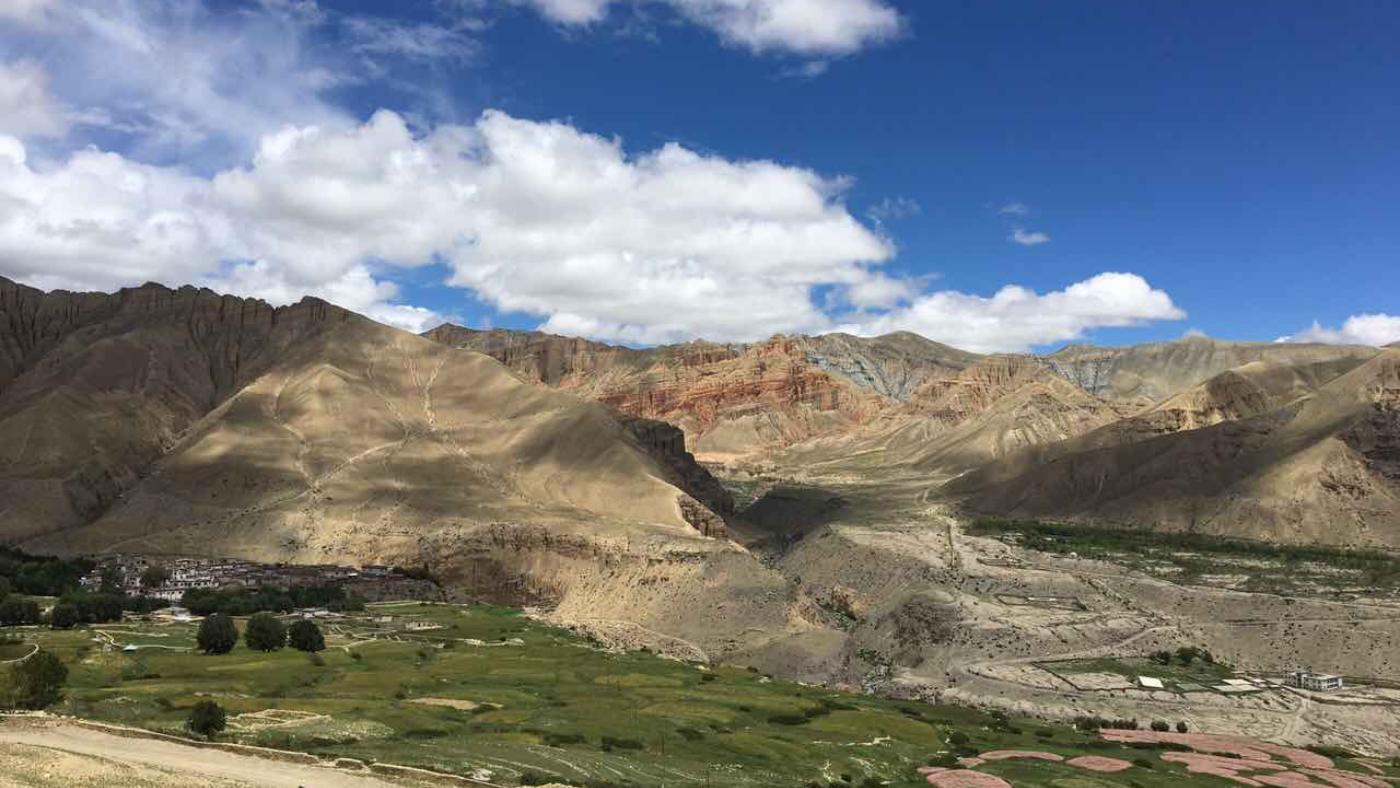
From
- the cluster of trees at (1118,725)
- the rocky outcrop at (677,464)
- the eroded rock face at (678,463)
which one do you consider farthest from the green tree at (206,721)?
the eroded rock face at (678,463)

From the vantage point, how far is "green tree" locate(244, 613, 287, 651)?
214 feet

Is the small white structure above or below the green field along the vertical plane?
below

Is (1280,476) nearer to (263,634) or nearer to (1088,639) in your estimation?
(1088,639)

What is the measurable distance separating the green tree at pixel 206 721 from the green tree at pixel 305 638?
31.7m

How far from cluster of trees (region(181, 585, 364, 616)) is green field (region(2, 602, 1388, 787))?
875 centimetres

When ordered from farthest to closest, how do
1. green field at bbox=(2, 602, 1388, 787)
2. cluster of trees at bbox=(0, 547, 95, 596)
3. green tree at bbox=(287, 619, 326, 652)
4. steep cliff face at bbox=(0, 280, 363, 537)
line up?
steep cliff face at bbox=(0, 280, 363, 537) < cluster of trees at bbox=(0, 547, 95, 596) < green tree at bbox=(287, 619, 326, 652) < green field at bbox=(2, 602, 1388, 787)

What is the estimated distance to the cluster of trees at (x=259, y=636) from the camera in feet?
209

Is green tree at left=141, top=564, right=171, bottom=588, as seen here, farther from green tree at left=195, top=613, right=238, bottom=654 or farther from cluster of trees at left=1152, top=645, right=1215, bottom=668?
cluster of trees at left=1152, top=645, right=1215, bottom=668

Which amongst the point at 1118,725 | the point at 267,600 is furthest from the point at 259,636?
the point at 1118,725

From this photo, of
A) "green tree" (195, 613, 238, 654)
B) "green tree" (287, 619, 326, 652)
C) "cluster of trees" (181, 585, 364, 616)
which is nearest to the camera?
"green tree" (195, 613, 238, 654)

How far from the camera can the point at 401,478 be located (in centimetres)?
13350

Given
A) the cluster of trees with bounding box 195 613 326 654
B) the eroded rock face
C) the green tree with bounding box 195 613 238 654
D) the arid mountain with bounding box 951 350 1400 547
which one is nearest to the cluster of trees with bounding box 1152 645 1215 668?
the cluster of trees with bounding box 195 613 326 654

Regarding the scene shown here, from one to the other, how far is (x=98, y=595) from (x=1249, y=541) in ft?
485

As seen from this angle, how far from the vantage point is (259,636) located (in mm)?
65188
